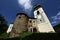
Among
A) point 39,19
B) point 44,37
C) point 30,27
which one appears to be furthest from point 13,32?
point 44,37

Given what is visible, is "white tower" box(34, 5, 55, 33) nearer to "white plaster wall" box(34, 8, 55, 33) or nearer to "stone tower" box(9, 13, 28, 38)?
"white plaster wall" box(34, 8, 55, 33)

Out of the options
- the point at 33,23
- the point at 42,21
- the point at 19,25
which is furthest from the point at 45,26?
the point at 19,25

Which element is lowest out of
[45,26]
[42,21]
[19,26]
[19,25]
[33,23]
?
[19,26]

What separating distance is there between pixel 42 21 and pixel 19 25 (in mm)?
8833

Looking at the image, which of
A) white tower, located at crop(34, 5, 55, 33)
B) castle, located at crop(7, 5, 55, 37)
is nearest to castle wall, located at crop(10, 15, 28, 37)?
castle, located at crop(7, 5, 55, 37)

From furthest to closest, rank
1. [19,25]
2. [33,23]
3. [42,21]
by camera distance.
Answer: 1. [33,23]
2. [42,21]
3. [19,25]

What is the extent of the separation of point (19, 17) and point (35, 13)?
691 centimetres

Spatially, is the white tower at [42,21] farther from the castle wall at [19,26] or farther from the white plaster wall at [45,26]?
the castle wall at [19,26]

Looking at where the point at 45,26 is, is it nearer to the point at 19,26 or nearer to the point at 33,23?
the point at 33,23

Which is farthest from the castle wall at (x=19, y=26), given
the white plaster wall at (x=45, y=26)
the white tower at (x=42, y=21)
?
the white plaster wall at (x=45, y=26)

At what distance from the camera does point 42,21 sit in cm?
5459

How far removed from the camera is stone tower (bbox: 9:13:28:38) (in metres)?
49.4

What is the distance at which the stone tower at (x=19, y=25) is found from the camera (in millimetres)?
49438

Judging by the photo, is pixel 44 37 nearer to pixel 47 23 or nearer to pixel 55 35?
pixel 55 35
